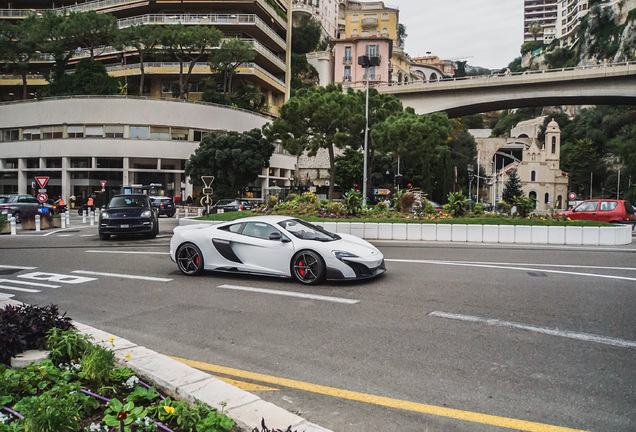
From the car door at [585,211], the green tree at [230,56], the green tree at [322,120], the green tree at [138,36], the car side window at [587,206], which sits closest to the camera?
the car door at [585,211]

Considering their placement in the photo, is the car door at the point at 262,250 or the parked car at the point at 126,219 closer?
the car door at the point at 262,250

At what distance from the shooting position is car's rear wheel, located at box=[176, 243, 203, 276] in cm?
1056

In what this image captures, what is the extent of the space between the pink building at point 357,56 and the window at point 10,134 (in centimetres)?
5540

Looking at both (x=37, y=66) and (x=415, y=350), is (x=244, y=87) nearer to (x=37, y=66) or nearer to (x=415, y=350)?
(x=37, y=66)

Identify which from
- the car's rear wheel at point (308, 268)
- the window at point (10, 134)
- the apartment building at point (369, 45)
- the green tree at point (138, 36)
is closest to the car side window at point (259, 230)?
the car's rear wheel at point (308, 268)

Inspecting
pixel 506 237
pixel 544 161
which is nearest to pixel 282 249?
pixel 506 237

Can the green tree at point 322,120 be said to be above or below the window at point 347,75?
below

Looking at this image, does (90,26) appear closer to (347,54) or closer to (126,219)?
(126,219)

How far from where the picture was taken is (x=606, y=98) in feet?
Result: 183

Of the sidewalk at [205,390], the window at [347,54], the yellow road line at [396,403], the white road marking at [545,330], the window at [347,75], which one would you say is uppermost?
the window at [347,54]

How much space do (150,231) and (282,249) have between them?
11.6 meters

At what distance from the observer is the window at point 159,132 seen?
169 feet

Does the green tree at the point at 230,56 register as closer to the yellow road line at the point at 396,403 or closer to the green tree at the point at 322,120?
the green tree at the point at 322,120

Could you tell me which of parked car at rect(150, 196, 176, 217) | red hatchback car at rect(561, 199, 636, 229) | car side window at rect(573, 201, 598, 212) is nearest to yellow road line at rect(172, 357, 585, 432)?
red hatchback car at rect(561, 199, 636, 229)
